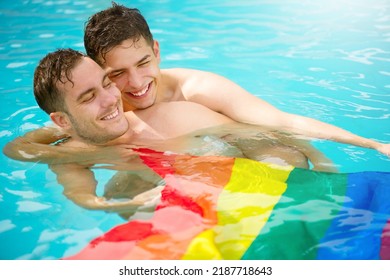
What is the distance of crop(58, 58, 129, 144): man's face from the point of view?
3154 millimetres

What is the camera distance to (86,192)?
2.90 m

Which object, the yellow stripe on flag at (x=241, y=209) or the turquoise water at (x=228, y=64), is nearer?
the yellow stripe on flag at (x=241, y=209)

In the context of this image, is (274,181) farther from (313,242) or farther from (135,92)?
(135,92)

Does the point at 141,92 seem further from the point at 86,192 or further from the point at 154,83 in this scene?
the point at 86,192

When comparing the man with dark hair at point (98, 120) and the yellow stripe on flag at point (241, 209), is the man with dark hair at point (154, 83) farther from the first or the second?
the yellow stripe on flag at point (241, 209)

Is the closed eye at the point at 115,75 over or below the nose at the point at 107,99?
over

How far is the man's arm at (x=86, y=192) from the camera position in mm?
2754

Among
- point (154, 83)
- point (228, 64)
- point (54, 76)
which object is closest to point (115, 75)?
point (154, 83)

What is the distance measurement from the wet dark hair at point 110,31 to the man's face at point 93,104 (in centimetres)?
20

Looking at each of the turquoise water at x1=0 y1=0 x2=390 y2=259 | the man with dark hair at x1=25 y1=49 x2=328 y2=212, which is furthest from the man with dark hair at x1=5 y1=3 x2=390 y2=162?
the turquoise water at x1=0 y1=0 x2=390 y2=259

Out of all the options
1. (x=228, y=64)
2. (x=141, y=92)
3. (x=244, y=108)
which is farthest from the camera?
(x=228, y=64)

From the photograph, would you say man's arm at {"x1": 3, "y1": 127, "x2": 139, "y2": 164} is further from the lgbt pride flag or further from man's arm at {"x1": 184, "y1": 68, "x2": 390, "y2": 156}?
man's arm at {"x1": 184, "y1": 68, "x2": 390, "y2": 156}

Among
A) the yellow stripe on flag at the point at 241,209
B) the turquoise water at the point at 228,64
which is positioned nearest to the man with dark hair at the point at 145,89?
the turquoise water at the point at 228,64

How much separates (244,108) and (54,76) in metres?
1.29
